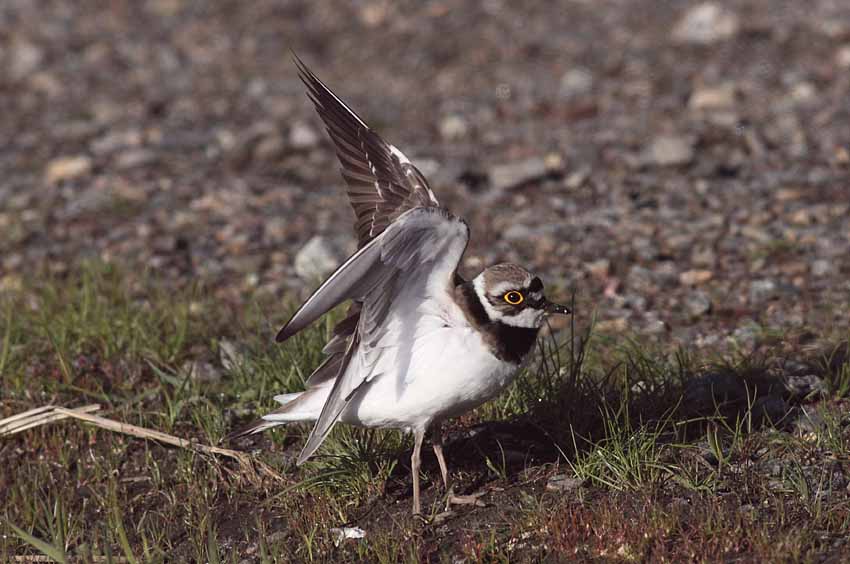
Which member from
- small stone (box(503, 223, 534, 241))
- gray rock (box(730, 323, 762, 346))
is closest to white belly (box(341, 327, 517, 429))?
gray rock (box(730, 323, 762, 346))

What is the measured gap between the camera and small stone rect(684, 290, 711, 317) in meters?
6.48

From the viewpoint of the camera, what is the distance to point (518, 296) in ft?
14.4

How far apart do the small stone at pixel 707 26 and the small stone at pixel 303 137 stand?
12.4 ft

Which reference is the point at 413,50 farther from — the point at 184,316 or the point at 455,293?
the point at 455,293

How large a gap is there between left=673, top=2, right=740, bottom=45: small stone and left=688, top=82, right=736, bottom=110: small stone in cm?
139

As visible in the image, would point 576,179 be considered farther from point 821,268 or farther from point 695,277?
point 821,268

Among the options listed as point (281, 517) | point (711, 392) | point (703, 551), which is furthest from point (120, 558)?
point (711, 392)

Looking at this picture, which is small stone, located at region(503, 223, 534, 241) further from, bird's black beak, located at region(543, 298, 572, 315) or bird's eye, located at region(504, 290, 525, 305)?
bird's eye, located at region(504, 290, 525, 305)

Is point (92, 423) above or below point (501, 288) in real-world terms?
below

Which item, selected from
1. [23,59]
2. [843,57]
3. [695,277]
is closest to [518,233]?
[695,277]

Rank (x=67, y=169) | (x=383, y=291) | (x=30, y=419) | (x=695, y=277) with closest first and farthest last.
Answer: (x=383, y=291) → (x=30, y=419) → (x=695, y=277) → (x=67, y=169)

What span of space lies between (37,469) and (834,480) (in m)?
3.42

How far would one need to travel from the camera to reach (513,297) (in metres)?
4.38

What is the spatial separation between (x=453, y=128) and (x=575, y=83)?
1.39 meters
